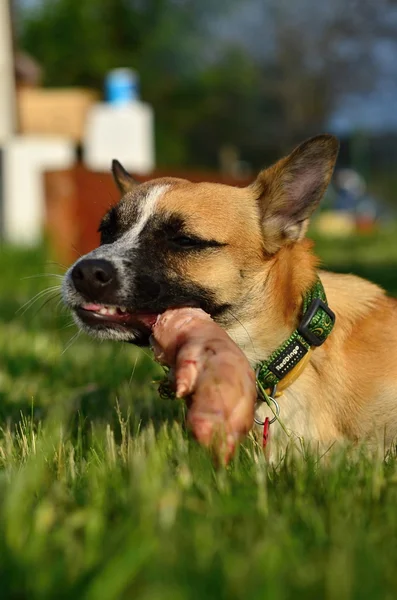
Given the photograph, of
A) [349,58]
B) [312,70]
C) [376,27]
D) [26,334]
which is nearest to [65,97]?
[376,27]

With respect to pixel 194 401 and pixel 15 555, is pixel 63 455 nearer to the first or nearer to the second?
pixel 194 401

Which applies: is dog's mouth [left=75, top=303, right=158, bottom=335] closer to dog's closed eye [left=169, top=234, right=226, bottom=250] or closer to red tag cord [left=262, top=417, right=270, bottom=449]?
dog's closed eye [left=169, top=234, right=226, bottom=250]

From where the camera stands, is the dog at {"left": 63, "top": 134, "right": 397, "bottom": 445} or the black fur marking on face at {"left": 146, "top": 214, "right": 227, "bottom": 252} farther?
the black fur marking on face at {"left": 146, "top": 214, "right": 227, "bottom": 252}

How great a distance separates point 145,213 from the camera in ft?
10.8

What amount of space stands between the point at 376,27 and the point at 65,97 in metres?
6.20

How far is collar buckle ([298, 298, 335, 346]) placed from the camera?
301cm

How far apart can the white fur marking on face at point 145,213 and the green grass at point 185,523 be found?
716 mm

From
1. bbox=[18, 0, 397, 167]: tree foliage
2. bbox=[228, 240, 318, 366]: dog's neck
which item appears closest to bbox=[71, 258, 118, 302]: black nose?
bbox=[228, 240, 318, 366]: dog's neck

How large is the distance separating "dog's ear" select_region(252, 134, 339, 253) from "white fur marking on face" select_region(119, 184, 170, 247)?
0.42 m

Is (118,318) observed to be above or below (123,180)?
below

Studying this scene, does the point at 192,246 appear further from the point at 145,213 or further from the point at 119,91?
the point at 119,91

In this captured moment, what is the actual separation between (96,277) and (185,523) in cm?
126

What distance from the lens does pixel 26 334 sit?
6.20 metres

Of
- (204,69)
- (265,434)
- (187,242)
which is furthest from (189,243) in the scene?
(204,69)
